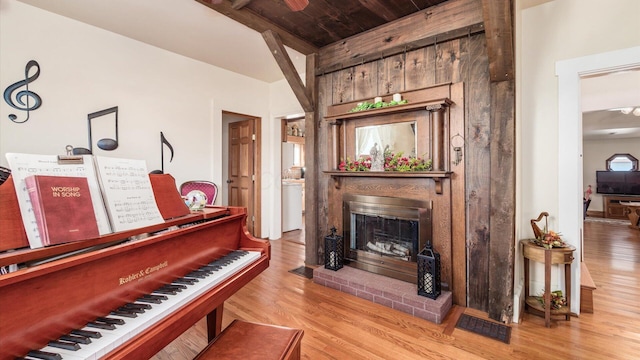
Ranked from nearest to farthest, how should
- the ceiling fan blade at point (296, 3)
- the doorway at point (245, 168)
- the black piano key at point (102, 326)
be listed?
1. the black piano key at point (102, 326)
2. the ceiling fan blade at point (296, 3)
3. the doorway at point (245, 168)

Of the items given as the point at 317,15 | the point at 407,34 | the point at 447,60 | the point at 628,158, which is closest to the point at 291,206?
the point at 317,15

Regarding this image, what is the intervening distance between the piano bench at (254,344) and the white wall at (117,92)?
9.09ft

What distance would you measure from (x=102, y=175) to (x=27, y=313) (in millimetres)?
540

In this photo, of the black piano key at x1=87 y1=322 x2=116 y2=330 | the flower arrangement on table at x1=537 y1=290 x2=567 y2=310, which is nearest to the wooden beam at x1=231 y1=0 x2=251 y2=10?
the black piano key at x1=87 y1=322 x2=116 y2=330

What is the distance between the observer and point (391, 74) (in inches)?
110

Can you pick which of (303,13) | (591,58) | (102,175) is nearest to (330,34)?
(303,13)

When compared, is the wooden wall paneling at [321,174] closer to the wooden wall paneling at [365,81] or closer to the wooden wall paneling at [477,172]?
the wooden wall paneling at [365,81]

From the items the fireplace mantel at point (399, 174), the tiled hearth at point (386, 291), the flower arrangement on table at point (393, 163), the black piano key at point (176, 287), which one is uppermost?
the flower arrangement on table at point (393, 163)

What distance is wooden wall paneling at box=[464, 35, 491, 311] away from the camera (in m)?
2.28

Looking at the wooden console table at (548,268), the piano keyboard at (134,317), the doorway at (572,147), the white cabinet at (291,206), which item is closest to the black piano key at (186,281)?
the piano keyboard at (134,317)

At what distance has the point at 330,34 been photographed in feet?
9.89

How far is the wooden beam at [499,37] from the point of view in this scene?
181 centimetres

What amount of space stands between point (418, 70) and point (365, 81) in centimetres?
56

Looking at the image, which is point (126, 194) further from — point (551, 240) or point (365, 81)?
point (551, 240)
